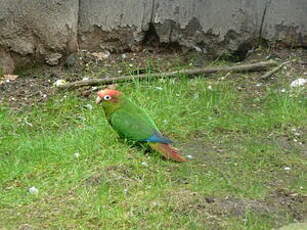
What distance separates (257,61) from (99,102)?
1.91 meters

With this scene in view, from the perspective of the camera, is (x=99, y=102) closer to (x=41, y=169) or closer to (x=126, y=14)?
(x=41, y=169)

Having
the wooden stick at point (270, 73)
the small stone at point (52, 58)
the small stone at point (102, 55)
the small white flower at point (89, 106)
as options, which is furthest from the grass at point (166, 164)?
the small stone at point (102, 55)

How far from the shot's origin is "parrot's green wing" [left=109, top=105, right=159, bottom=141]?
4.16 metres

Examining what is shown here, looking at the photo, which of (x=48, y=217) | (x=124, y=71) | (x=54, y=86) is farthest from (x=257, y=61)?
(x=48, y=217)

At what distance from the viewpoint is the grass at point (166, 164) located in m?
3.55

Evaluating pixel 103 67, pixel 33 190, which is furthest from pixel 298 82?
pixel 33 190

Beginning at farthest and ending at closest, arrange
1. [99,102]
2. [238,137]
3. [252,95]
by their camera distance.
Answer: [252,95], [238,137], [99,102]

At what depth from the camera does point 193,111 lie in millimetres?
4934

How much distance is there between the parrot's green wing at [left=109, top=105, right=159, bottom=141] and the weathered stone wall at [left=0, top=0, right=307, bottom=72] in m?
1.49

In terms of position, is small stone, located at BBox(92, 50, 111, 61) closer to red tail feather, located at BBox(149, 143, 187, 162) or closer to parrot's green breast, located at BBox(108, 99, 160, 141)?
parrot's green breast, located at BBox(108, 99, 160, 141)

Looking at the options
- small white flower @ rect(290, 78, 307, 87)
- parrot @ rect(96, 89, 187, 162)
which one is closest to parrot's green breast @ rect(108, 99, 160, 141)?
parrot @ rect(96, 89, 187, 162)

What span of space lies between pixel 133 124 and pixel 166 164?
0.29 metres

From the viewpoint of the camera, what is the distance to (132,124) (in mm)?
4184

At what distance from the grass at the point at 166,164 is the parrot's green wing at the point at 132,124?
0.31 ft
